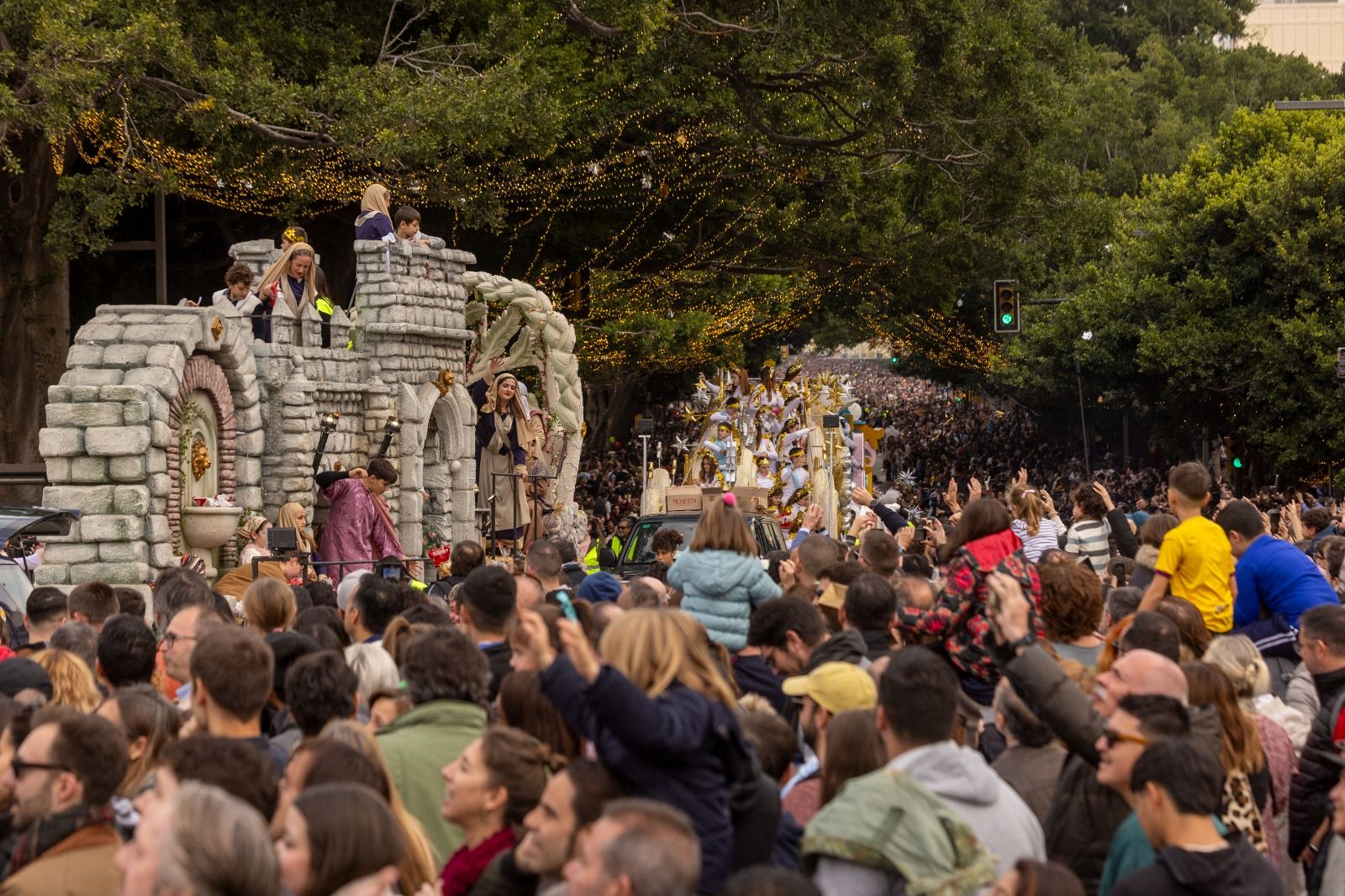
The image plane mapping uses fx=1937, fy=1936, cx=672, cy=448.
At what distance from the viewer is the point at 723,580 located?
863cm

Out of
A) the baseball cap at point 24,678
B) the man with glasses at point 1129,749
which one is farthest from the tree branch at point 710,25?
the man with glasses at point 1129,749

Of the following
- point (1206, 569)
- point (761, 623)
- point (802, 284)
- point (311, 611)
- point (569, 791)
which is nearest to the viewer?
point (569, 791)

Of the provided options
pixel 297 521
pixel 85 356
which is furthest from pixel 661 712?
pixel 297 521

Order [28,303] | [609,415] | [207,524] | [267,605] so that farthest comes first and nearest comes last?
1. [609,415]
2. [28,303]
3. [207,524]
4. [267,605]

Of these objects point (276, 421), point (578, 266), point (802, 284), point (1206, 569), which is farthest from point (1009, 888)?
point (802, 284)

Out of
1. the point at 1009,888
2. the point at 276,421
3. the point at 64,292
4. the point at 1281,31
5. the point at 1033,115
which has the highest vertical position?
the point at 1281,31

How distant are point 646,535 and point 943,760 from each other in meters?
12.9

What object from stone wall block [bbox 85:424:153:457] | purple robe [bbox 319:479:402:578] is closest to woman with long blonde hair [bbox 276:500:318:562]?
purple robe [bbox 319:479:402:578]

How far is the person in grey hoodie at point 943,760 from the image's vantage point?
4977 millimetres

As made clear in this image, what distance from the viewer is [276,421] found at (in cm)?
1861

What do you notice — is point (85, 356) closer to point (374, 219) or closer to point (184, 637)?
point (374, 219)

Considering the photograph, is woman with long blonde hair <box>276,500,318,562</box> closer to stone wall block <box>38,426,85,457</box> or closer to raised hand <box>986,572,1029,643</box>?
stone wall block <box>38,426,85,457</box>

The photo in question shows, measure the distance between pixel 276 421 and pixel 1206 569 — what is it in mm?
11326

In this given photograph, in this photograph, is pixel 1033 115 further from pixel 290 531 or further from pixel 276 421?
pixel 290 531
